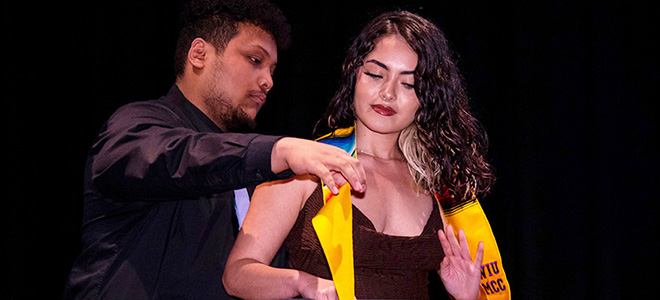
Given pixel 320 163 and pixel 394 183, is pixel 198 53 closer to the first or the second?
pixel 394 183

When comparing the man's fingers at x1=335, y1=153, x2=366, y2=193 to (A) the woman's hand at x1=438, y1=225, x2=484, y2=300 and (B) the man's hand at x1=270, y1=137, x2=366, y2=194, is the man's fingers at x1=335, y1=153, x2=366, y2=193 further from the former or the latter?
(A) the woman's hand at x1=438, y1=225, x2=484, y2=300

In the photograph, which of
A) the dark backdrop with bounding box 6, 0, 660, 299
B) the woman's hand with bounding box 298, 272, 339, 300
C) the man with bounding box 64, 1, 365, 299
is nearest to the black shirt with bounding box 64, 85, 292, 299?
the man with bounding box 64, 1, 365, 299

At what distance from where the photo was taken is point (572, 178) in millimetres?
2592

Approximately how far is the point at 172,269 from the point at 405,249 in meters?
0.59

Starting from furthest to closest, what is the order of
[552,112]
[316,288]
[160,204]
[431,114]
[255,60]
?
[552,112]
[255,60]
[431,114]
[160,204]
[316,288]

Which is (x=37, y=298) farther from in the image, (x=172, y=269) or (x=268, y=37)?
(x=268, y=37)

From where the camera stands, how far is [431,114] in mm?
1585

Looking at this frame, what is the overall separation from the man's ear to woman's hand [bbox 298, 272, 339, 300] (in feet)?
2.66

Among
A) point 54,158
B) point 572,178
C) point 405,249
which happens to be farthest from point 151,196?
→ point 572,178

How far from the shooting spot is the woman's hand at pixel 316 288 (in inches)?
40.8

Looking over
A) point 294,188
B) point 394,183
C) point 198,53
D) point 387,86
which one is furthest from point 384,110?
point 198,53

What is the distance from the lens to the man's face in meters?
1.62

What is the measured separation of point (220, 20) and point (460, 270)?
1029 millimetres

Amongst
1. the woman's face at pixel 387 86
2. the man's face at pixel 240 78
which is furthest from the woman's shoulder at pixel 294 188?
the man's face at pixel 240 78
